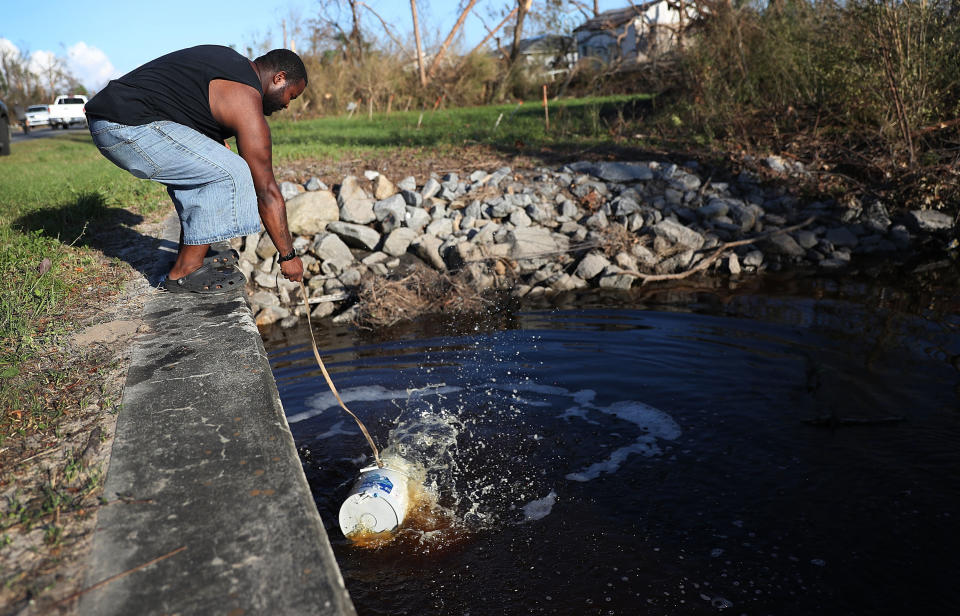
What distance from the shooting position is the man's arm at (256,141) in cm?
385

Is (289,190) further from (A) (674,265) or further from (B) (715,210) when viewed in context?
(B) (715,210)

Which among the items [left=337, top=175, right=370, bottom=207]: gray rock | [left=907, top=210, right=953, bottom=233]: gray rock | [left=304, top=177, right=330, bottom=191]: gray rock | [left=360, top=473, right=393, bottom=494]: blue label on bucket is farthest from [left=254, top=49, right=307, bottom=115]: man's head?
[left=907, top=210, right=953, bottom=233]: gray rock

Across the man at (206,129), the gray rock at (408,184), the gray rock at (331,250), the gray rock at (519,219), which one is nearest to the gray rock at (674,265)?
the gray rock at (519,219)

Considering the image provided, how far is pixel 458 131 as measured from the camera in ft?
45.7

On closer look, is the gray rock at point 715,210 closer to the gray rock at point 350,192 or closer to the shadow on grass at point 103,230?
the gray rock at point 350,192

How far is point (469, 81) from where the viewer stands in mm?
22922

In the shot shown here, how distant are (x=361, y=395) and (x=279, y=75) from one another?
7.79 feet

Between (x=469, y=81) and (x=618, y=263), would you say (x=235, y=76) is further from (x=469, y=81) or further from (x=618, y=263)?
(x=469, y=81)

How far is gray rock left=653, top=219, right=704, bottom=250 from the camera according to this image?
8.19 m

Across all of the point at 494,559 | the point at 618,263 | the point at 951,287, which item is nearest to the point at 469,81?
the point at 618,263

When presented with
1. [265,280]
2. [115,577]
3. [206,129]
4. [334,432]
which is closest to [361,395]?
[334,432]

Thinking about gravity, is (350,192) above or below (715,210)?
above

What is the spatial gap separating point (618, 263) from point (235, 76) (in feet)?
16.7

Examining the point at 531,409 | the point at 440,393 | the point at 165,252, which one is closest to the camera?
the point at 531,409
